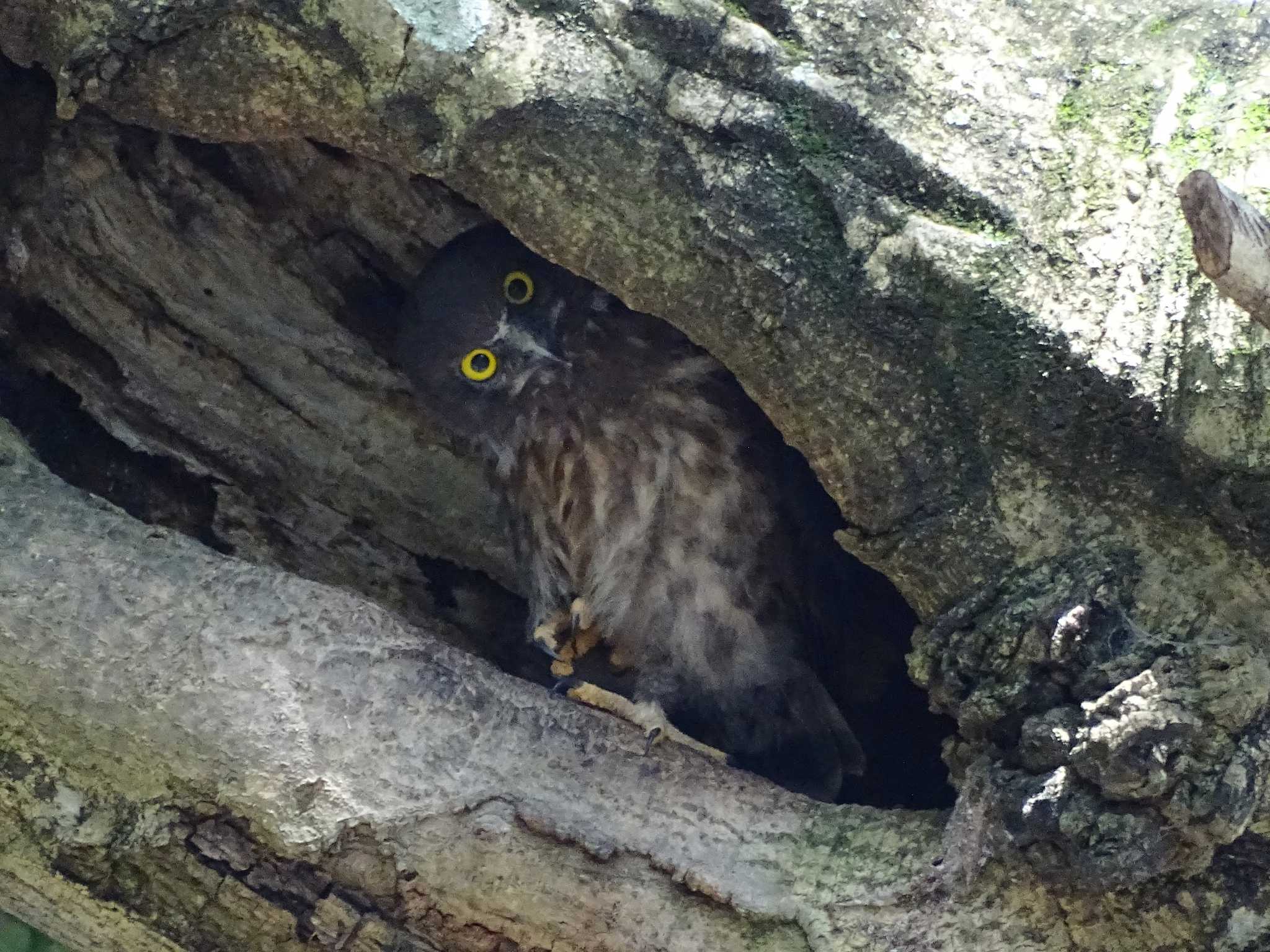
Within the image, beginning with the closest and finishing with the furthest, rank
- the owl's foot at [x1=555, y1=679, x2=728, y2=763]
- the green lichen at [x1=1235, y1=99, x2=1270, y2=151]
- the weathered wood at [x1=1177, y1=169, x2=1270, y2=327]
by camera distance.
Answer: the weathered wood at [x1=1177, y1=169, x2=1270, y2=327]
the green lichen at [x1=1235, y1=99, x2=1270, y2=151]
the owl's foot at [x1=555, y1=679, x2=728, y2=763]

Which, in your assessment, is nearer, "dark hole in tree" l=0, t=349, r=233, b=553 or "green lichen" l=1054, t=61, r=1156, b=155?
"green lichen" l=1054, t=61, r=1156, b=155

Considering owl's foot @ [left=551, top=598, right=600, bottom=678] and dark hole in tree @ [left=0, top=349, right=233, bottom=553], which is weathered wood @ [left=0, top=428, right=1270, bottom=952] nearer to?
dark hole in tree @ [left=0, top=349, right=233, bottom=553]

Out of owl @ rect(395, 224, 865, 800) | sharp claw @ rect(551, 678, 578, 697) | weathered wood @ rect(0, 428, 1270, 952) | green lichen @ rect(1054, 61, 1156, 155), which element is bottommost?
weathered wood @ rect(0, 428, 1270, 952)

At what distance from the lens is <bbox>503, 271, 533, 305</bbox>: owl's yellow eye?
10.2 ft

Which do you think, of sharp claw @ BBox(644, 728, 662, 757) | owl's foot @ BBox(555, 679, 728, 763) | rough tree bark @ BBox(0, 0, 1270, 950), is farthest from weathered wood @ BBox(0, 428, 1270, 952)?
owl's foot @ BBox(555, 679, 728, 763)

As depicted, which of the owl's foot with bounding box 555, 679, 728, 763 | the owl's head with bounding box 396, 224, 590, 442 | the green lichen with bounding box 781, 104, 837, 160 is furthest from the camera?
the owl's head with bounding box 396, 224, 590, 442

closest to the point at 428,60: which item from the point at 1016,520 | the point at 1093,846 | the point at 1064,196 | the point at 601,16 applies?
the point at 601,16

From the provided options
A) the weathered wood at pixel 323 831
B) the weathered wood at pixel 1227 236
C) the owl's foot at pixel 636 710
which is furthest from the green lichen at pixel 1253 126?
the owl's foot at pixel 636 710

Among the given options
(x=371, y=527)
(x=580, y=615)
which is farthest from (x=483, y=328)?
(x=580, y=615)

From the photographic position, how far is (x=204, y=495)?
119 inches

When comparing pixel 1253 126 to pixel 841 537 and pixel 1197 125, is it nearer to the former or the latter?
pixel 1197 125

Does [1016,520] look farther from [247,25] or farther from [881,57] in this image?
[247,25]

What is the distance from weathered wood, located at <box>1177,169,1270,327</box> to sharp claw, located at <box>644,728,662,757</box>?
49.0 inches

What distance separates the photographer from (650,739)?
2.47 m
